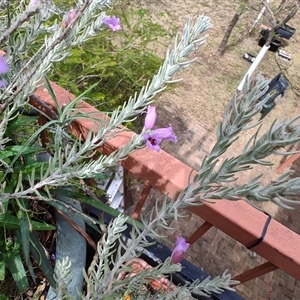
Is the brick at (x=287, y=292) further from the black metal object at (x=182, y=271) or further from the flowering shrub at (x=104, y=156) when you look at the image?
the flowering shrub at (x=104, y=156)

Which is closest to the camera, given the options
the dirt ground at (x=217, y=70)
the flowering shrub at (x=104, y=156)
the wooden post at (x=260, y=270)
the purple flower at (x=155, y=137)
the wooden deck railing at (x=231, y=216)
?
the flowering shrub at (x=104, y=156)

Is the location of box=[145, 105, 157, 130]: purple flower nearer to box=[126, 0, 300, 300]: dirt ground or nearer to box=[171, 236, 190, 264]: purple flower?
box=[171, 236, 190, 264]: purple flower

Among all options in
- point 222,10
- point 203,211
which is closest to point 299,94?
point 222,10

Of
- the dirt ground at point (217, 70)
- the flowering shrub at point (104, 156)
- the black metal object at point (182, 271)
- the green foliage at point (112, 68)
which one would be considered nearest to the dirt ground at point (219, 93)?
the dirt ground at point (217, 70)

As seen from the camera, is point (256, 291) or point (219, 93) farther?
point (219, 93)

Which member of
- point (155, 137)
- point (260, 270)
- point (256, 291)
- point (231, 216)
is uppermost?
point (155, 137)

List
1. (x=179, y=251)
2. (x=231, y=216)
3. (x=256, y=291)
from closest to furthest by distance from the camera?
(x=179, y=251) → (x=231, y=216) → (x=256, y=291)

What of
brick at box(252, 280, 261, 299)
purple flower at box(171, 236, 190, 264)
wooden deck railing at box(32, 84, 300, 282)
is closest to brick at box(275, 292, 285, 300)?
brick at box(252, 280, 261, 299)

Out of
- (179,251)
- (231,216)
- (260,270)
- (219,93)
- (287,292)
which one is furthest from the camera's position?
(219,93)

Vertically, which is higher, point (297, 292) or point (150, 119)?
point (150, 119)

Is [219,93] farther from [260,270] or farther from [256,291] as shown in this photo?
[260,270]

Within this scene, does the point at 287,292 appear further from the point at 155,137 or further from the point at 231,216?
the point at 155,137

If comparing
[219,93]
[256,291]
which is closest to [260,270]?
[256,291]

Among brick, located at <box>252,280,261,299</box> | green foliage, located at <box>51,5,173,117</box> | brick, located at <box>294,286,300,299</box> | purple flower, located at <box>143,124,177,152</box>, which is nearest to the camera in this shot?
purple flower, located at <box>143,124,177,152</box>
